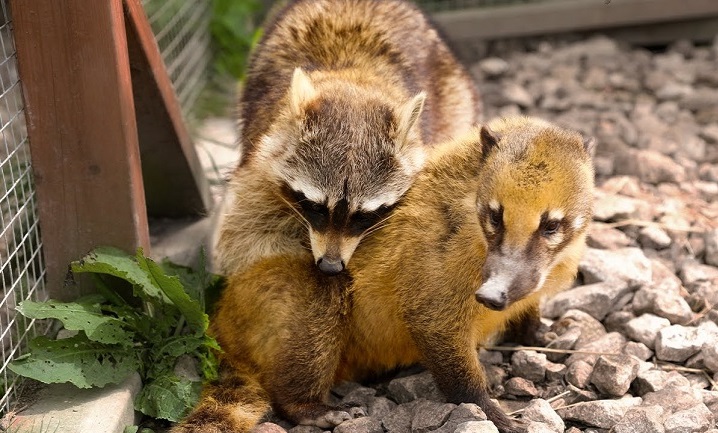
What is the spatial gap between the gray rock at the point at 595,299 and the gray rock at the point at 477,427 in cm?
136

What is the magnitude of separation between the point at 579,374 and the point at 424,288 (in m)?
0.94

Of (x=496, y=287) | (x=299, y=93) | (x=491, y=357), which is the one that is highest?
(x=299, y=93)

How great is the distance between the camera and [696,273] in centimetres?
548

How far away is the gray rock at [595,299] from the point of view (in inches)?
205

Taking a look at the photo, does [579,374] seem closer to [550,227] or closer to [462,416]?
[462,416]

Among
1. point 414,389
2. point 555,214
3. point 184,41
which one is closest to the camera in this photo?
point 555,214

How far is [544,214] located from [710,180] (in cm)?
316

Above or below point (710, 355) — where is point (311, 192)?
above

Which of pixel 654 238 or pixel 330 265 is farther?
pixel 654 238

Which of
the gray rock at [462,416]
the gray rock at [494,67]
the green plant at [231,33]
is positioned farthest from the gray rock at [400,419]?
the green plant at [231,33]

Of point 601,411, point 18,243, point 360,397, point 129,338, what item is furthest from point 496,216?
point 18,243

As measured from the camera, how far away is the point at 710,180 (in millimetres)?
6660

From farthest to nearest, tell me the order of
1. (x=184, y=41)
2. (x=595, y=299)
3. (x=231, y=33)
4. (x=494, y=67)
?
(x=231, y=33) < (x=494, y=67) < (x=184, y=41) < (x=595, y=299)

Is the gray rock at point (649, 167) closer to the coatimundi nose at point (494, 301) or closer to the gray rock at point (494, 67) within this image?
the gray rock at point (494, 67)
